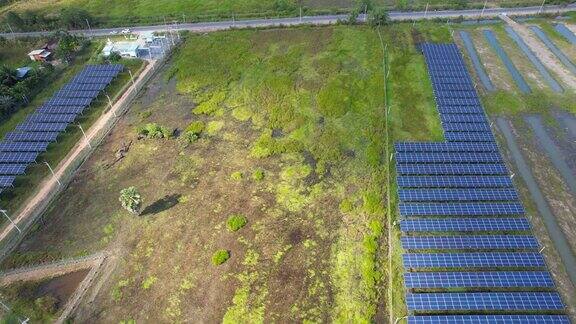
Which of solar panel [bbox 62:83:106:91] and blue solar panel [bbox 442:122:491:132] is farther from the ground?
solar panel [bbox 62:83:106:91]

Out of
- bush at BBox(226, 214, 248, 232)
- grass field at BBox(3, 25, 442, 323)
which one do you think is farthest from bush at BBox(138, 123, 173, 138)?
bush at BBox(226, 214, 248, 232)

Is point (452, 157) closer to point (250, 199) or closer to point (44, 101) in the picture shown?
point (250, 199)

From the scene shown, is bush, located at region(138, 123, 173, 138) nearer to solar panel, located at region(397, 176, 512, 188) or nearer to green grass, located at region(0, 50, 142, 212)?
green grass, located at region(0, 50, 142, 212)

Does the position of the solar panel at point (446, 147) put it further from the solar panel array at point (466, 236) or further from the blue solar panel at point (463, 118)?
the blue solar panel at point (463, 118)

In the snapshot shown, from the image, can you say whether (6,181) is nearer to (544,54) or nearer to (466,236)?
(466,236)

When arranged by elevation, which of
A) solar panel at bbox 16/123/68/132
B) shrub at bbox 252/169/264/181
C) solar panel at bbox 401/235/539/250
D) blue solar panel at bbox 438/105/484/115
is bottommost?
solar panel at bbox 401/235/539/250

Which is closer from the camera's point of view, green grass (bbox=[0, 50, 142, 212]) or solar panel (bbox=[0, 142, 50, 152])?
green grass (bbox=[0, 50, 142, 212])

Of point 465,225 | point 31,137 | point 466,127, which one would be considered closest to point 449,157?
point 466,127
